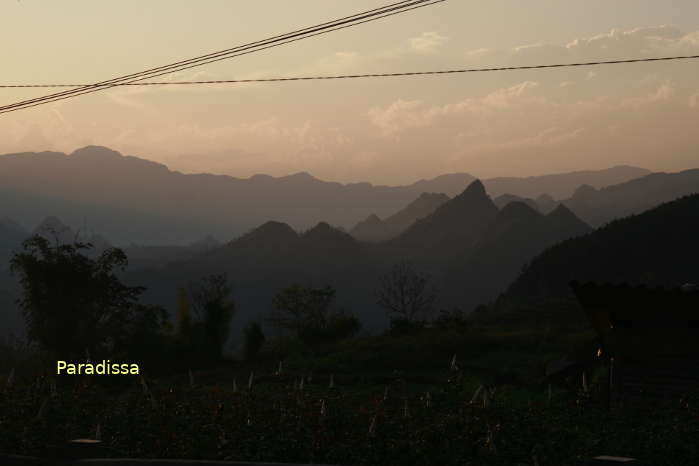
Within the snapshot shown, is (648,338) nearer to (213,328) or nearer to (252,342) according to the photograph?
(213,328)

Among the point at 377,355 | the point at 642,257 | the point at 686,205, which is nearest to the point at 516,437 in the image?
the point at 377,355

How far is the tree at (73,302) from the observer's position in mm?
49625

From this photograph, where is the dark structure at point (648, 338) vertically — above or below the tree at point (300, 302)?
below

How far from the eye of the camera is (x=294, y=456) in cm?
1421

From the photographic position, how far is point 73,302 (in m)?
50.4

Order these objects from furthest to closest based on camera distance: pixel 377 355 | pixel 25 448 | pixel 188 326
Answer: pixel 188 326
pixel 377 355
pixel 25 448

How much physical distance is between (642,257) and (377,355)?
91.2m

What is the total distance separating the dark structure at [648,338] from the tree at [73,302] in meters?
35.8

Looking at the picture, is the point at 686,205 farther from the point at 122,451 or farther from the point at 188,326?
the point at 122,451

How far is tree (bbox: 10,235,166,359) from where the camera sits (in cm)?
4962

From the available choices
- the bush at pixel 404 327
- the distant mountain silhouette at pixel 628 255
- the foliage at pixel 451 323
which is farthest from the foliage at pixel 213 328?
the distant mountain silhouette at pixel 628 255

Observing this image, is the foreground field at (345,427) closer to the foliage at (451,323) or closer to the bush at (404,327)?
the foliage at (451,323)

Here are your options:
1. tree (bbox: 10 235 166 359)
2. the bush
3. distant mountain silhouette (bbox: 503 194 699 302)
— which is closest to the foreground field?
tree (bbox: 10 235 166 359)

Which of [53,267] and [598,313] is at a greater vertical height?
[53,267]
